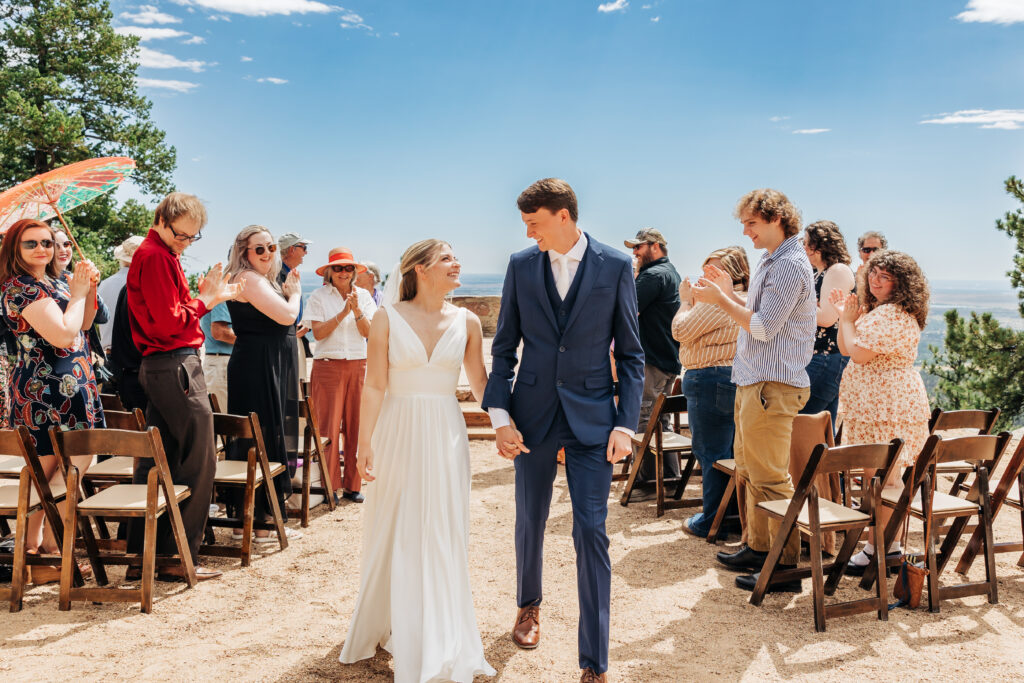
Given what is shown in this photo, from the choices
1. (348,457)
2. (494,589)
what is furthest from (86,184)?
(494,589)

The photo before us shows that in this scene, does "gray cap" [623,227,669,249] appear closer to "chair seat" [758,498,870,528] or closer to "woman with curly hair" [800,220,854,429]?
"woman with curly hair" [800,220,854,429]

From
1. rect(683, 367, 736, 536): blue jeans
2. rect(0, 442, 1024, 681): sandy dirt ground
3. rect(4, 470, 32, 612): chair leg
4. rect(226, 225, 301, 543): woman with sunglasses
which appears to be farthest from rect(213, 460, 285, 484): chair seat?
rect(683, 367, 736, 536): blue jeans

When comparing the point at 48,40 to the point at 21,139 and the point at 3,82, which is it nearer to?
the point at 3,82

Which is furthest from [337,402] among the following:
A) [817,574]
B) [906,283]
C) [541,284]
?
[906,283]

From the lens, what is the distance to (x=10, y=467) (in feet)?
15.5

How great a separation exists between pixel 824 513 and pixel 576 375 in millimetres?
1899

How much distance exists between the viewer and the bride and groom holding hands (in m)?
3.15

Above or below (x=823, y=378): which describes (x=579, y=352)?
above

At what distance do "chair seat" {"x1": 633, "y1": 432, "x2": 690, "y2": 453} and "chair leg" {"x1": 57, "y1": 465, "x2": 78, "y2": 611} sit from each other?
12.6ft

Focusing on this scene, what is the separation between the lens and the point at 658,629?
12.8 feet

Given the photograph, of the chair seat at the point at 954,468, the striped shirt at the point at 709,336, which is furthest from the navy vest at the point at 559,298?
the chair seat at the point at 954,468

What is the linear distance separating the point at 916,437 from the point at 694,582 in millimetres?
1606

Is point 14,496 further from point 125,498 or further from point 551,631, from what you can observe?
point 551,631

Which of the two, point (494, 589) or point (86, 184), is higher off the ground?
point (86, 184)
